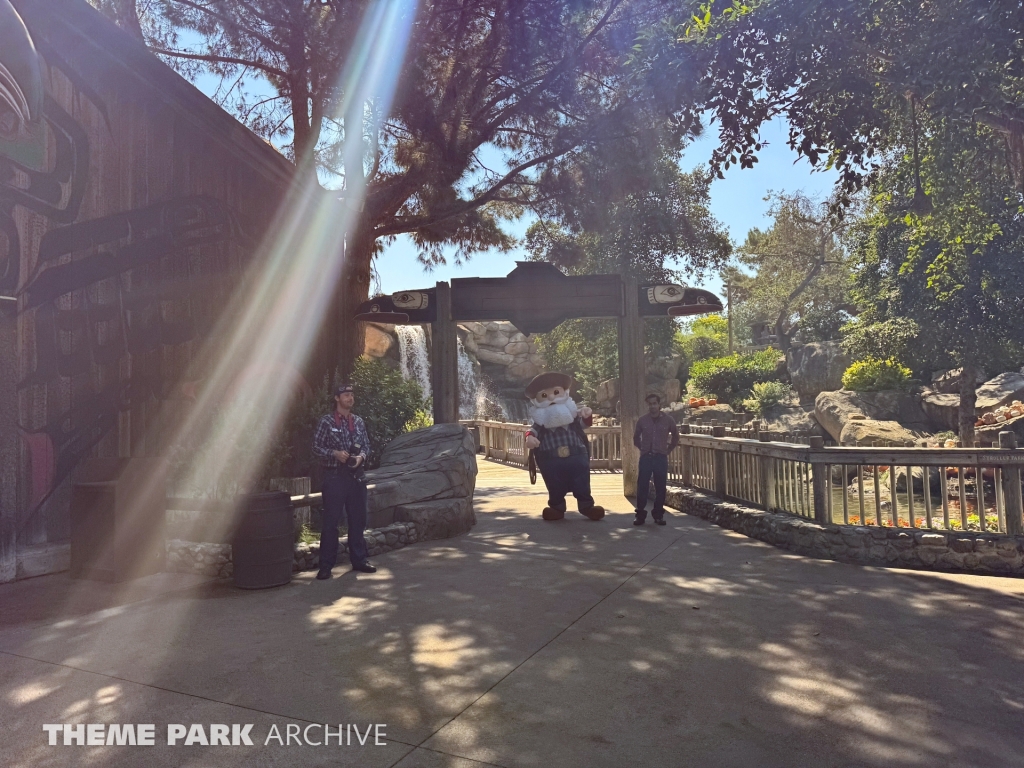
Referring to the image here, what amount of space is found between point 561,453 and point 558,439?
19 centimetres

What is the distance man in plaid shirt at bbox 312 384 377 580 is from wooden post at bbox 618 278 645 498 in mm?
5440

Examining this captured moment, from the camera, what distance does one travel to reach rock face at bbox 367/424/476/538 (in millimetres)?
7434

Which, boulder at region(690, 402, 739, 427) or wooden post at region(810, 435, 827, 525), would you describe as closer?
wooden post at region(810, 435, 827, 525)

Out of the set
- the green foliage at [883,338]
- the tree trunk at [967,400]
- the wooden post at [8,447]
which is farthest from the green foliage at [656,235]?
the wooden post at [8,447]

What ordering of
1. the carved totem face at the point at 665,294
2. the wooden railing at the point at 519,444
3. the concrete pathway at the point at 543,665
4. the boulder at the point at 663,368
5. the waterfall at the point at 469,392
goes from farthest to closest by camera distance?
1. the boulder at the point at 663,368
2. the waterfall at the point at 469,392
3. the wooden railing at the point at 519,444
4. the carved totem face at the point at 665,294
5. the concrete pathway at the point at 543,665

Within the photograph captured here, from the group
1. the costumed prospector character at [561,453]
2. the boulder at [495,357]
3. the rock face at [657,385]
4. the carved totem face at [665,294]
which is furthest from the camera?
the boulder at [495,357]

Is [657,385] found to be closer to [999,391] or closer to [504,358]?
[504,358]

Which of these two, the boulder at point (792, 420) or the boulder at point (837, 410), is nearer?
the boulder at point (837, 410)

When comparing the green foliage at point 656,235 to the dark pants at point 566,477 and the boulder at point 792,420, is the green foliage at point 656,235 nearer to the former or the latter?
the boulder at point 792,420

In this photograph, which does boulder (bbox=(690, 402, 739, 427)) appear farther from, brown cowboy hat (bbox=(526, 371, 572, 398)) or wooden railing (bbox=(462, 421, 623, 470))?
brown cowboy hat (bbox=(526, 371, 572, 398))

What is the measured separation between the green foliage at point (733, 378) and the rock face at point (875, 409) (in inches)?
281

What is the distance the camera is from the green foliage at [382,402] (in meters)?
10.1

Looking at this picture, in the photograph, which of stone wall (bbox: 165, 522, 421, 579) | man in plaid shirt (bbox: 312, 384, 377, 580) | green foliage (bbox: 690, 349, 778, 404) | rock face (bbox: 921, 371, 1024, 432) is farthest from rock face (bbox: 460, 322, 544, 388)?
man in plaid shirt (bbox: 312, 384, 377, 580)

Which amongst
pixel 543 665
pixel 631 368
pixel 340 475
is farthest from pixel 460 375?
pixel 543 665
